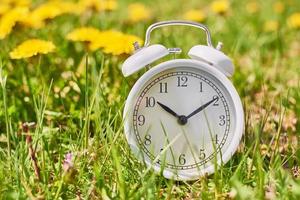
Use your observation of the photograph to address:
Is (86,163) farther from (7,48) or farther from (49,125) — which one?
(7,48)

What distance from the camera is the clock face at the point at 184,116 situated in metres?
2.09

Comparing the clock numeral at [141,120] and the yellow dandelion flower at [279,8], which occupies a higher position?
the yellow dandelion flower at [279,8]

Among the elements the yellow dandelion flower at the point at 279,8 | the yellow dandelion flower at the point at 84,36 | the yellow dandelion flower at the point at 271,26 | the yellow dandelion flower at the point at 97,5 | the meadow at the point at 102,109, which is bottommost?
the meadow at the point at 102,109

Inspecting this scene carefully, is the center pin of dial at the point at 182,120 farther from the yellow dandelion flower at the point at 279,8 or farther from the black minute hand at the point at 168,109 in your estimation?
the yellow dandelion flower at the point at 279,8

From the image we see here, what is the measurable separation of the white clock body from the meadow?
0.19 ft

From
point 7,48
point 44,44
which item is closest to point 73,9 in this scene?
point 7,48

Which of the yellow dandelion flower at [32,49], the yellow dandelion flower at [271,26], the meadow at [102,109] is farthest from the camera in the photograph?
the yellow dandelion flower at [271,26]

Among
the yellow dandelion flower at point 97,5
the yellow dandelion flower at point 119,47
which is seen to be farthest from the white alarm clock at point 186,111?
the yellow dandelion flower at point 97,5

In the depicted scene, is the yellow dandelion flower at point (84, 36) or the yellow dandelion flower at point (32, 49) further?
the yellow dandelion flower at point (84, 36)

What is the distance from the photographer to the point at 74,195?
1998mm

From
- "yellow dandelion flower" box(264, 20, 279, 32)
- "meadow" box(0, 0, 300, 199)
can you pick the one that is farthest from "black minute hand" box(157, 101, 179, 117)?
"yellow dandelion flower" box(264, 20, 279, 32)

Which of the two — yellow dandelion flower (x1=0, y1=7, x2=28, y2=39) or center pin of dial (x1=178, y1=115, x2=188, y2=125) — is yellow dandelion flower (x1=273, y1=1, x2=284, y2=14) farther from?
center pin of dial (x1=178, y1=115, x2=188, y2=125)

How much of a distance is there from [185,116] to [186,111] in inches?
0.7

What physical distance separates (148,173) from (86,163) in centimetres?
19
